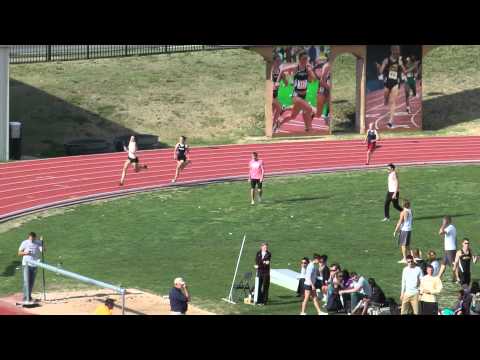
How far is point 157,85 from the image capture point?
4844 centimetres

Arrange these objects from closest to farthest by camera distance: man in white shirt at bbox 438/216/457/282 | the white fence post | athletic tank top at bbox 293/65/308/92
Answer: man in white shirt at bbox 438/216/457/282 < the white fence post < athletic tank top at bbox 293/65/308/92

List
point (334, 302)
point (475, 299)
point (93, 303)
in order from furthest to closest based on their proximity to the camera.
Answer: point (93, 303) < point (334, 302) < point (475, 299)

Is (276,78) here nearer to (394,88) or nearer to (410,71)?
(394,88)

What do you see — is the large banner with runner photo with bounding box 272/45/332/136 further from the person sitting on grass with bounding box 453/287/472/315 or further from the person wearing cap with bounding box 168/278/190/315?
the person wearing cap with bounding box 168/278/190/315

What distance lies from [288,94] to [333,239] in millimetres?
16642

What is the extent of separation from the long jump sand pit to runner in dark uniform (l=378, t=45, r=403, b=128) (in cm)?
2489

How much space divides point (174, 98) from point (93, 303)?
26979 millimetres

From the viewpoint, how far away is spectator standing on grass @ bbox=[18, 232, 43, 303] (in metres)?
20.6

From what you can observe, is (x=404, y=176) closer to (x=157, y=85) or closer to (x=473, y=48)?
(x=157, y=85)

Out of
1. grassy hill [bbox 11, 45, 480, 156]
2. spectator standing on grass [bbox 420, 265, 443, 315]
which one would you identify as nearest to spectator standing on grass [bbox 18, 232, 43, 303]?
spectator standing on grass [bbox 420, 265, 443, 315]

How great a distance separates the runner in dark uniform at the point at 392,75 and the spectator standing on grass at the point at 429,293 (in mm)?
26149

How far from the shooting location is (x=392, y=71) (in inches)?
1774

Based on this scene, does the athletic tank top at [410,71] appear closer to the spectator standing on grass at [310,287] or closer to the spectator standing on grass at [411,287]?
the spectator standing on grass at [310,287]

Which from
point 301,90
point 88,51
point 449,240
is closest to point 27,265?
point 449,240
